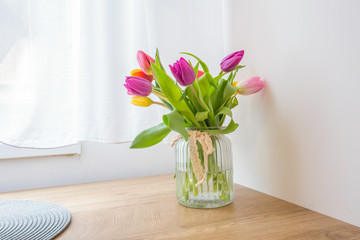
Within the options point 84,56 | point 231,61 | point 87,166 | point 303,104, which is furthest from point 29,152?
point 303,104

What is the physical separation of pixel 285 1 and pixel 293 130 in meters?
0.32

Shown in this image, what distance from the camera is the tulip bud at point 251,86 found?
88cm

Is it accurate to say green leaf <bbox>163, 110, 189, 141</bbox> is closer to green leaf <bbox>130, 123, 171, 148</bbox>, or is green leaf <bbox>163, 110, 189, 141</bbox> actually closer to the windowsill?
green leaf <bbox>130, 123, 171, 148</bbox>

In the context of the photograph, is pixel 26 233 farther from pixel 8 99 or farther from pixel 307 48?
pixel 307 48

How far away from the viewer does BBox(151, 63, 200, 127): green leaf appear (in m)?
0.77

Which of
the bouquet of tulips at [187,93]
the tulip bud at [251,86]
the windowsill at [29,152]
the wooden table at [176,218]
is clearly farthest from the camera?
the windowsill at [29,152]

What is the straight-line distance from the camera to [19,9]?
2.97 ft

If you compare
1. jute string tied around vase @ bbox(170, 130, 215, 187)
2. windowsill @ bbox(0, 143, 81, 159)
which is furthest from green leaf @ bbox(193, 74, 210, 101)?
windowsill @ bbox(0, 143, 81, 159)

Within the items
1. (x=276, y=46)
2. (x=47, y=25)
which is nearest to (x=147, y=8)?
(x=47, y=25)

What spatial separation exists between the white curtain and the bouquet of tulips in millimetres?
190

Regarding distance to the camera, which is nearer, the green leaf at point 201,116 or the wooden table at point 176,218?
the wooden table at point 176,218

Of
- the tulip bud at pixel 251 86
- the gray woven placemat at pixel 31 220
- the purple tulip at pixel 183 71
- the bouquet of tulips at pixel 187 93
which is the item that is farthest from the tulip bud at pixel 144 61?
the gray woven placemat at pixel 31 220

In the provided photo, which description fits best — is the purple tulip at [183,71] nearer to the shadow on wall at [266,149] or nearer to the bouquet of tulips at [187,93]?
the bouquet of tulips at [187,93]

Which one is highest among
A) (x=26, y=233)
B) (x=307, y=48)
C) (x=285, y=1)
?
(x=285, y=1)
